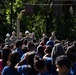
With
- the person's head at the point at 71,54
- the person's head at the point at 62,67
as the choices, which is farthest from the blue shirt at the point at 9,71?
the person's head at the point at 62,67

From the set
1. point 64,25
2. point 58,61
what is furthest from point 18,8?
point 58,61

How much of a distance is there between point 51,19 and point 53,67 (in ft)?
106

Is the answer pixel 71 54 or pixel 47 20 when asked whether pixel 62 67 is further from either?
pixel 47 20

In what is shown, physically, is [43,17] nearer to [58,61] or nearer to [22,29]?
[22,29]

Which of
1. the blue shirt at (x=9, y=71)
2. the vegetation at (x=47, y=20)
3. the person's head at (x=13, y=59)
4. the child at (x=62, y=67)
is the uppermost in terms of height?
the child at (x=62, y=67)

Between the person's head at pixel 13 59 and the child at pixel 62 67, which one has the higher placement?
the child at pixel 62 67

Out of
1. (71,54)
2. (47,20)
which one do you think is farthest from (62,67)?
(47,20)

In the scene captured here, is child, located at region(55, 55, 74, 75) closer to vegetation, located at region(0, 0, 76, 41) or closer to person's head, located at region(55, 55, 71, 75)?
person's head, located at region(55, 55, 71, 75)

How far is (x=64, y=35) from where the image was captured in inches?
1564

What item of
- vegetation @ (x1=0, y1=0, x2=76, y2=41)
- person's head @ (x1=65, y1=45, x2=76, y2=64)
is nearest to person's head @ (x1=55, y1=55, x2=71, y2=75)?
person's head @ (x1=65, y1=45, x2=76, y2=64)

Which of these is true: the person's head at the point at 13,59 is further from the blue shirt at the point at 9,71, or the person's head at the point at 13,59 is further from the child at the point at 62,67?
the child at the point at 62,67

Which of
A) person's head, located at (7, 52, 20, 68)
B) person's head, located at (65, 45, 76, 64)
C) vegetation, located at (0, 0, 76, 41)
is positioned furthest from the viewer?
vegetation, located at (0, 0, 76, 41)

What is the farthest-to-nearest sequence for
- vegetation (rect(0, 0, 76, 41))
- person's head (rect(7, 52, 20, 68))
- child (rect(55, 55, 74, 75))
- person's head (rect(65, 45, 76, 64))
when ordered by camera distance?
vegetation (rect(0, 0, 76, 41)) < person's head (rect(65, 45, 76, 64)) < person's head (rect(7, 52, 20, 68)) < child (rect(55, 55, 74, 75))

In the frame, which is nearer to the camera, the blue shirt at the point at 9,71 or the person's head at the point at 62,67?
the person's head at the point at 62,67
